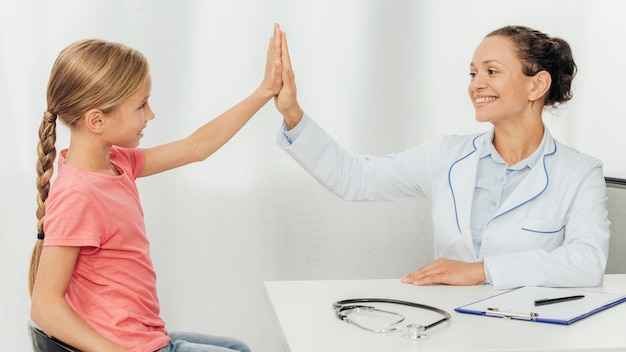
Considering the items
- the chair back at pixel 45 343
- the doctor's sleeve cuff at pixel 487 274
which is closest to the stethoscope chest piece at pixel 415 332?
the doctor's sleeve cuff at pixel 487 274

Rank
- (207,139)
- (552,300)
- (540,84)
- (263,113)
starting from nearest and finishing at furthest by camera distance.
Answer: (552,300) → (207,139) → (540,84) → (263,113)

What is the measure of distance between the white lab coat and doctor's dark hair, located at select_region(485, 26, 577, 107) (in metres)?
0.17

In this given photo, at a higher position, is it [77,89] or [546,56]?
[546,56]

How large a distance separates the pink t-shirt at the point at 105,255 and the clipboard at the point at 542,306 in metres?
0.56

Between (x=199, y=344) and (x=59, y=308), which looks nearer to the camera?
(x=59, y=308)

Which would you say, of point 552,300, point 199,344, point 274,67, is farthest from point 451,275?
point 274,67

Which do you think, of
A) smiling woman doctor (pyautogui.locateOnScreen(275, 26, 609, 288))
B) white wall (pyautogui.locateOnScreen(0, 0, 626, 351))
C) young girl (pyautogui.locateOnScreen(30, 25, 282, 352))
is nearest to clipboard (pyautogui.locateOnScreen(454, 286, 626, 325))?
smiling woman doctor (pyautogui.locateOnScreen(275, 26, 609, 288))

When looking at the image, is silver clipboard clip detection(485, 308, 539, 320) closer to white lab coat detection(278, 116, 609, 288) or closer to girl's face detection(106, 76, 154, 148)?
white lab coat detection(278, 116, 609, 288)

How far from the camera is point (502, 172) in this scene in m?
1.99

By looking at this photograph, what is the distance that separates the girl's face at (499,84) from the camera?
78.9 inches

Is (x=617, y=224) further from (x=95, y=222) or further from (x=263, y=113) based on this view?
(x=95, y=222)

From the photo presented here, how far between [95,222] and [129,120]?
8.7 inches

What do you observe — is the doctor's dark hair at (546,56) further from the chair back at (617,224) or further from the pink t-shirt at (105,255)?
the pink t-shirt at (105,255)

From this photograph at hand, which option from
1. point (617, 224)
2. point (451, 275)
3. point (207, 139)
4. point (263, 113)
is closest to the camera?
point (451, 275)
